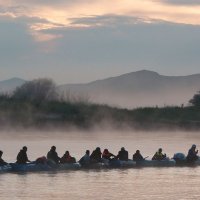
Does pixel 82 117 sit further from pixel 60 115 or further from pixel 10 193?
pixel 10 193

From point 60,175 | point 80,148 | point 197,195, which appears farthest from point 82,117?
point 197,195

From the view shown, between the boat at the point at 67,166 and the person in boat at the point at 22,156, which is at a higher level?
the person in boat at the point at 22,156

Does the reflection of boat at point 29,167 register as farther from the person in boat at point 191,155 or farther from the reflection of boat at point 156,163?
the person in boat at point 191,155

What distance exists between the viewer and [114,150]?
2771 inches

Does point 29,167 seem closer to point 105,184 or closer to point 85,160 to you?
point 85,160

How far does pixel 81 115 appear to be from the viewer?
111 metres

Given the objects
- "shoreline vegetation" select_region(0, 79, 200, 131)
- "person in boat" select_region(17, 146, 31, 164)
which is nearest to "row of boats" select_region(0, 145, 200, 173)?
"person in boat" select_region(17, 146, 31, 164)

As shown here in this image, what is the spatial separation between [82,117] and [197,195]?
72726 mm

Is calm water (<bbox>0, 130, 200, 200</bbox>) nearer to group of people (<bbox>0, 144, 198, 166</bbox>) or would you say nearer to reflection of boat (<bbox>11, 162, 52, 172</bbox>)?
reflection of boat (<bbox>11, 162, 52, 172</bbox>)

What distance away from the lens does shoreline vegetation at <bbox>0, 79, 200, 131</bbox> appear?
107444 mm

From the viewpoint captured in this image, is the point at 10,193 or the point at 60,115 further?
the point at 60,115

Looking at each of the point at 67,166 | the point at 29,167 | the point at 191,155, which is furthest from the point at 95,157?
the point at 191,155

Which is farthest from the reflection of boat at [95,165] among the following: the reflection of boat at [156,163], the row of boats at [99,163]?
the reflection of boat at [156,163]

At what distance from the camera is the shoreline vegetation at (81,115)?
10744cm
